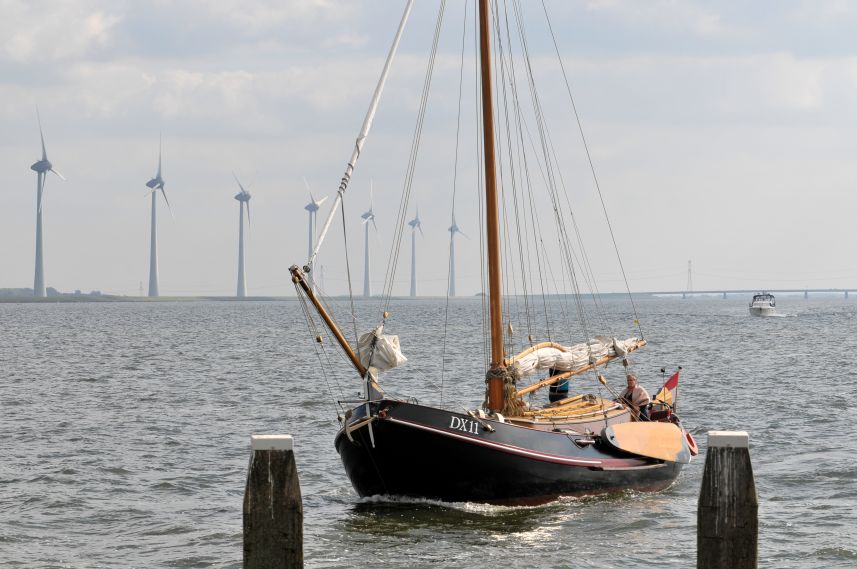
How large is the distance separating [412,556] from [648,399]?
10.8m

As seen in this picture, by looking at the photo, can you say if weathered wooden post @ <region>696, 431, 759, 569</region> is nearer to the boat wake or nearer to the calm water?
the calm water

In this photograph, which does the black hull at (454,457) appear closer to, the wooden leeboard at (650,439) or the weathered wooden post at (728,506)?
the wooden leeboard at (650,439)

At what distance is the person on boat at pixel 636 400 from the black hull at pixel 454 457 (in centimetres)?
457

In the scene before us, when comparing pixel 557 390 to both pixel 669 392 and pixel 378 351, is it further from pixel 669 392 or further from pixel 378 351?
pixel 378 351

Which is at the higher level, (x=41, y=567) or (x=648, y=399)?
(x=648, y=399)

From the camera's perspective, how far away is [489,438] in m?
24.2

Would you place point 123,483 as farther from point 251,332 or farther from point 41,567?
point 251,332

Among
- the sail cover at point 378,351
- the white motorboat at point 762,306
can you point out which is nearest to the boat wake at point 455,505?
the sail cover at point 378,351

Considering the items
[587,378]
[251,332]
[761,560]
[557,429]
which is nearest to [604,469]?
[557,429]

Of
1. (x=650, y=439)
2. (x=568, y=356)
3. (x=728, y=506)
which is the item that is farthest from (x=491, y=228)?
(x=728, y=506)

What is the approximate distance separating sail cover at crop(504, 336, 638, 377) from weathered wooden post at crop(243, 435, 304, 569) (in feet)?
46.9

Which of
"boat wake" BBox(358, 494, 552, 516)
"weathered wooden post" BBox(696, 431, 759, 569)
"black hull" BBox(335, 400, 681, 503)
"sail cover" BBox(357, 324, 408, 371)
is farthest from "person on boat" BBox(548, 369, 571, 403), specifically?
"weathered wooden post" BBox(696, 431, 759, 569)

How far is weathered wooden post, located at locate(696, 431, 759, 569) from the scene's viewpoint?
13.5 metres

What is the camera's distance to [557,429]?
2592 centimetres
